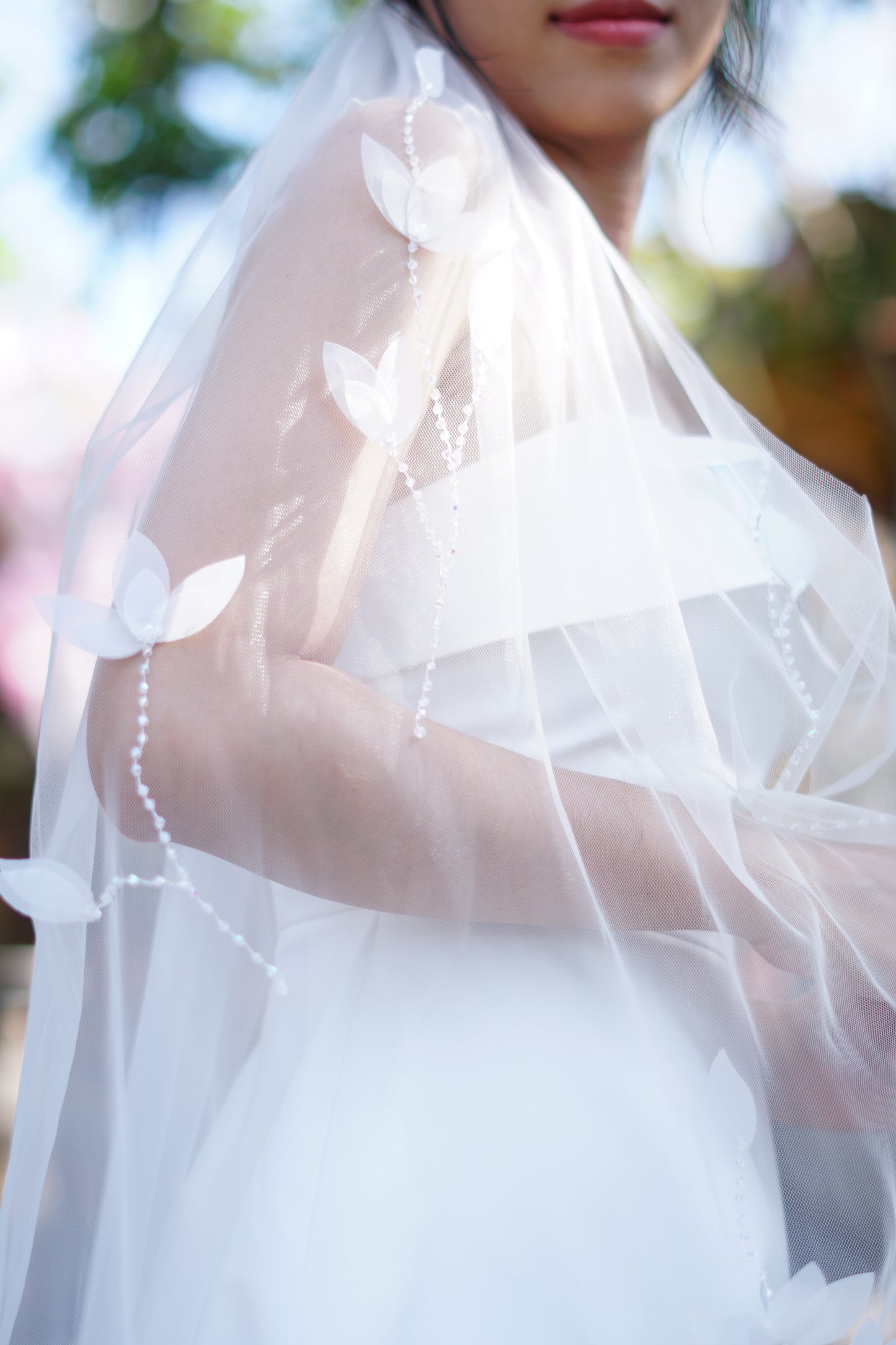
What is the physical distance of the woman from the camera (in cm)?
66

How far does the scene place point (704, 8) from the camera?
107cm

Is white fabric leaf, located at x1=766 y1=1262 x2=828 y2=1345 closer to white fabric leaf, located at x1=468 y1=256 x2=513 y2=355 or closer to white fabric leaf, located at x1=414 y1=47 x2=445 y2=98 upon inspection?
white fabric leaf, located at x1=468 y1=256 x2=513 y2=355

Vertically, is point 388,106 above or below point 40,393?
below

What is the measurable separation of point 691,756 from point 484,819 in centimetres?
15

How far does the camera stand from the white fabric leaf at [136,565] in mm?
650

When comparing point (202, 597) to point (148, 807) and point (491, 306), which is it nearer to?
point (148, 807)

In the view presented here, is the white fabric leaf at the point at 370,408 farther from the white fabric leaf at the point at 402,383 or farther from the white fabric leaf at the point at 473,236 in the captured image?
the white fabric leaf at the point at 473,236

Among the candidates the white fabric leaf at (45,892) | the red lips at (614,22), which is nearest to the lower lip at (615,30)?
the red lips at (614,22)

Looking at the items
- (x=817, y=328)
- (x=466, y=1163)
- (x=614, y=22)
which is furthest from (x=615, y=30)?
(x=817, y=328)

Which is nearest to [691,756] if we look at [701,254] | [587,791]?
[587,791]

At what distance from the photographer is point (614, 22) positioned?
1006 mm

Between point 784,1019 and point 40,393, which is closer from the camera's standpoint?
point 784,1019

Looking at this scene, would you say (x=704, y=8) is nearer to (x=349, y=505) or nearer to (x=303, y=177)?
(x=303, y=177)

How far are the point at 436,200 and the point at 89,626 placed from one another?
37 cm
